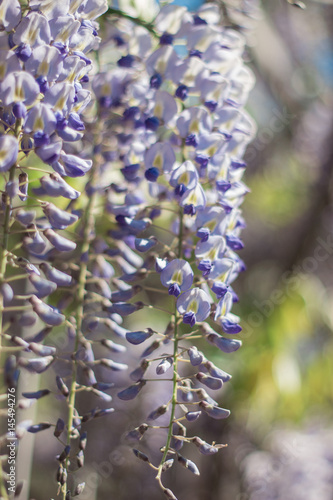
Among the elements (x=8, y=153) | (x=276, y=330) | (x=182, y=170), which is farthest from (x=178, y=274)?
(x=276, y=330)

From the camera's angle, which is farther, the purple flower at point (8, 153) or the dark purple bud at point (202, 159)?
the dark purple bud at point (202, 159)

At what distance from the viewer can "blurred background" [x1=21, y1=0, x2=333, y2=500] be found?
140cm

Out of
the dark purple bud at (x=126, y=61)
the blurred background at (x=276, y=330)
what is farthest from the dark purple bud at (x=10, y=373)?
the blurred background at (x=276, y=330)

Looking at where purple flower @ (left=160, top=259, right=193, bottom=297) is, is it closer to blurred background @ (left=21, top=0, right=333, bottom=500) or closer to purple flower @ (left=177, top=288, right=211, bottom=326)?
purple flower @ (left=177, top=288, right=211, bottom=326)

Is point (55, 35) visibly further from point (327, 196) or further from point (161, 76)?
point (327, 196)

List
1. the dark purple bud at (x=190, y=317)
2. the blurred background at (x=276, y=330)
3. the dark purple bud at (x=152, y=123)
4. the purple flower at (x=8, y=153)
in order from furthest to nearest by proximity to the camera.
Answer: the blurred background at (x=276, y=330)
the dark purple bud at (x=152, y=123)
the dark purple bud at (x=190, y=317)
the purple flower at (x=8, y=153)

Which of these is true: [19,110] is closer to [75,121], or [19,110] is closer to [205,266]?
[75,121]

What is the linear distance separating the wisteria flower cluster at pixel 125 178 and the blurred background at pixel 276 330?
26 centimetres

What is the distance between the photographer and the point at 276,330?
1.39 meters

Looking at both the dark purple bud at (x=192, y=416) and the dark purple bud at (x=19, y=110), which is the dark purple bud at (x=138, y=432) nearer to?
the dark purple bud at (x=192, y=416)

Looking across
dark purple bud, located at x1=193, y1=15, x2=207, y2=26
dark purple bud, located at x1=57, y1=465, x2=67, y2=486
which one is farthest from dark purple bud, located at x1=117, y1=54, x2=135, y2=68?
dark purple bud, located at x1=57, y1=465, x2=67, y2=486

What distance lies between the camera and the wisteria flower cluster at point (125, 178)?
21.3 inches

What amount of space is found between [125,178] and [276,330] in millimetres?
791

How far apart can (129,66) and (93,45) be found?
0.18 meters
